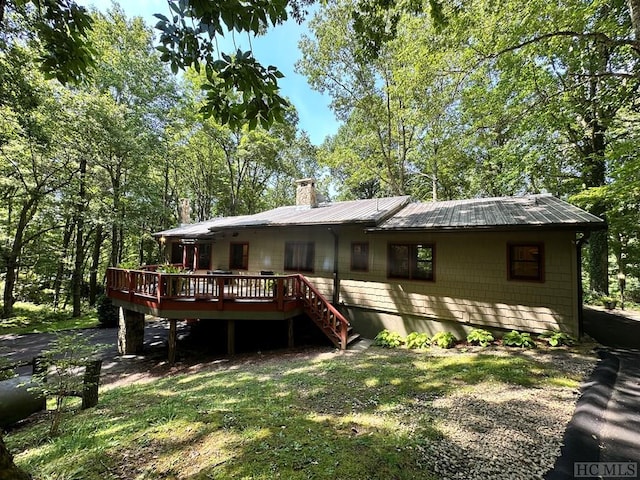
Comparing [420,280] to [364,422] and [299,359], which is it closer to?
[299,359]

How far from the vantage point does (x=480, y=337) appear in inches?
273

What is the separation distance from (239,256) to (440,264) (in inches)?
343

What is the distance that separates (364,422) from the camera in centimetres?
344

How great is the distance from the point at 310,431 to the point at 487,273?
628cm

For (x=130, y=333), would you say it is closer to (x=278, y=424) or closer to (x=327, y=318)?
(x=327, y=318)

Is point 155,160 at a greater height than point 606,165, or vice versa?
point 155,160

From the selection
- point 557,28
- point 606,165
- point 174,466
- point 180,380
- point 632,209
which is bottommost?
point 180,380

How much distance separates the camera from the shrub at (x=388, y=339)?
779cm

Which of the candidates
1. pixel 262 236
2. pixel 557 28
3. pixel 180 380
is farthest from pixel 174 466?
pixel 557 28

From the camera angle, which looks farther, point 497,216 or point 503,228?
point 497,216

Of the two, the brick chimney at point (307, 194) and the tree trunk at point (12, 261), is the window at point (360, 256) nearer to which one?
the brick chimney at point (307, 194)

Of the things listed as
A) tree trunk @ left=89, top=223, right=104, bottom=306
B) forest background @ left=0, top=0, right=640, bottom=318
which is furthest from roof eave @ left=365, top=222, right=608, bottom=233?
tree trunk @ left=89, top=223, right=104, bottom=306

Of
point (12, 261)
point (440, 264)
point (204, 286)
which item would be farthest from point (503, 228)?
point (12, 261)

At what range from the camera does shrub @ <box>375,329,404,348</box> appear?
25.6ft
